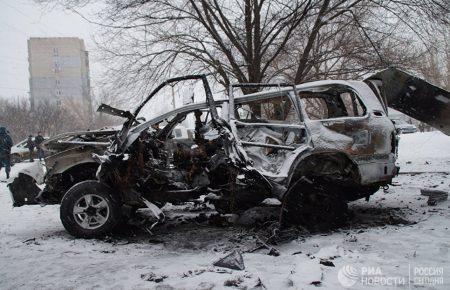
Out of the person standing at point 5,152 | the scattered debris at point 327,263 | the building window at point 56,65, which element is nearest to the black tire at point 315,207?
the scattered debris at point 327,263

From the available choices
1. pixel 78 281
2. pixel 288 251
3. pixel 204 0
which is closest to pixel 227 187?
pixel 288 251

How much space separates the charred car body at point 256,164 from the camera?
16.4ft

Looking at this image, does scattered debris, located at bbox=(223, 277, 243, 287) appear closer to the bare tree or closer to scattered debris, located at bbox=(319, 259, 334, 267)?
scattered debris, located at bbox=(319, 259, 334, 267)

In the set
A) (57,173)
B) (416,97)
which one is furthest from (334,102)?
(57,173)

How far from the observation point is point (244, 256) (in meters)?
4.20

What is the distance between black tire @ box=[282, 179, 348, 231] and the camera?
5.07m

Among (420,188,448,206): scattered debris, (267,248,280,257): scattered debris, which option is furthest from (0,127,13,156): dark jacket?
(420,188,448,206): scattered debris

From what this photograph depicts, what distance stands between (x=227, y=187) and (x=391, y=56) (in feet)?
23.4

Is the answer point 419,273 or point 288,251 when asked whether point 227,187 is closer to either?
point 288,251

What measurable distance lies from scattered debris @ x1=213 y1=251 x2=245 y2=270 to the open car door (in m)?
4.11

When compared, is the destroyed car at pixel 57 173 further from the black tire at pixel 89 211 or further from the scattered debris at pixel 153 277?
the scattered debris at pixel 153 277

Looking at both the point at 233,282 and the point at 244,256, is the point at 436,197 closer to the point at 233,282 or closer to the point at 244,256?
the point at 244,256

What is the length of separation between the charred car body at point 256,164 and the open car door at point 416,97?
4.32 ft

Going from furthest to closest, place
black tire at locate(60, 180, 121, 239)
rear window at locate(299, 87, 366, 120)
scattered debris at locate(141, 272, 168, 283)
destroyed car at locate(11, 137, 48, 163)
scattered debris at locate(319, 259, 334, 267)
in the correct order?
1. destroyed car at locate(11, 137, 48, 163)
2. rear window at locate(299, 87, 366, 120)
3. black tire at locate(60, 180, 121, 239)
4. scattered debris at locate(319, 259, 334, 267)
5. scattered debris at locate(141, 272, 168, 283)
